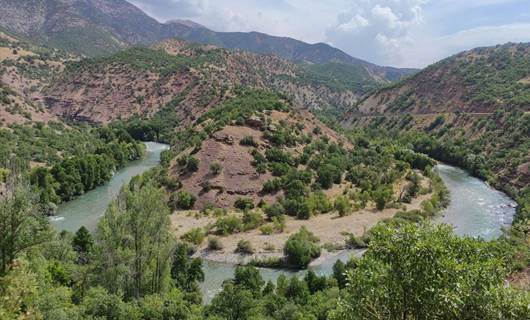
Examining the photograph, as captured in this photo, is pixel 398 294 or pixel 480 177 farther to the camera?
pixel 480 177

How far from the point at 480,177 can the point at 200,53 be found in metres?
132

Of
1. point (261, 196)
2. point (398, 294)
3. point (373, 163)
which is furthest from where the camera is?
point (373, 163)

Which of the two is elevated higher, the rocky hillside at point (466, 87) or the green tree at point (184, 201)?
the rocky hillside at point (466, 87)

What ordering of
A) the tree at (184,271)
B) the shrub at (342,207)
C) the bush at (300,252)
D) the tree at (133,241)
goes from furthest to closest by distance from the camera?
the shrub at (342,207), the bush at (300,252), the tree at (184,271), the tree at (133,241)

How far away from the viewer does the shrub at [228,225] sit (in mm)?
57309

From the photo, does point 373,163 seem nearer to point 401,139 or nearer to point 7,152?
point 401,139

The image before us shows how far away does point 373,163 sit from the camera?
297 feet

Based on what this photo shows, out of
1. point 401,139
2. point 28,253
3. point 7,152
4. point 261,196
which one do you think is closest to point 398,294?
point 28,253

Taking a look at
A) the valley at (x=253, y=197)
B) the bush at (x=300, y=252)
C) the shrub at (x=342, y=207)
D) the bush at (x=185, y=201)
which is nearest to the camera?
the valley at (x=253, y=197)

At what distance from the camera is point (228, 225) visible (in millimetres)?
57875

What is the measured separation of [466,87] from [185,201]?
113 meters

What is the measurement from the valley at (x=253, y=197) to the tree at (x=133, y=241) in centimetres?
11

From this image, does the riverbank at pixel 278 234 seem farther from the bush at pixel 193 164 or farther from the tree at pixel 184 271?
the tree at pixel 184 271

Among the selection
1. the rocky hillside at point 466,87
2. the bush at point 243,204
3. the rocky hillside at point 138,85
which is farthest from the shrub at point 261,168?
the rocky hillside at point 466,87
